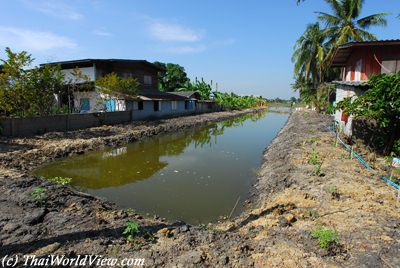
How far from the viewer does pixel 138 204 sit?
25.9ft

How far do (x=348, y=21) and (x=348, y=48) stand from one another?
11.1 m

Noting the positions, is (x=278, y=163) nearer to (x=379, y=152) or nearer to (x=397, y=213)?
(x=379, y=152)

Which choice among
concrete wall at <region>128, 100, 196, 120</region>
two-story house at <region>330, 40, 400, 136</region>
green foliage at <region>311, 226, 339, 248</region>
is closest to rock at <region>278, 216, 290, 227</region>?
green foliage at <region>311, 226, 339, 248</region>

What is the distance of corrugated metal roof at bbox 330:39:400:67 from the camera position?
12.9m

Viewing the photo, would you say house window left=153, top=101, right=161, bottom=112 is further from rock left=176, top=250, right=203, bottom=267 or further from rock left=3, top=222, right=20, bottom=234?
rock left=176, top=250, right=203, bottom=267

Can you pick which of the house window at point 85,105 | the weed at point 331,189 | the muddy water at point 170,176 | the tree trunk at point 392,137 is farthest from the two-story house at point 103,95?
the weed at point 331,189

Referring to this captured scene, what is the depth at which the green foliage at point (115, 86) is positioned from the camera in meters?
22.8

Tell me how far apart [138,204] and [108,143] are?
904 centimetres

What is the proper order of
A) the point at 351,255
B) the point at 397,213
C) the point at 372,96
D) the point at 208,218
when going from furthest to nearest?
the point at 372,96 < the point at 208,218 < the point at 397,213 < the point at 351,255

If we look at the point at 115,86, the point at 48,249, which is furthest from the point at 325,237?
the point at 115,86

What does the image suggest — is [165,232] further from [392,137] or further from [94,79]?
[94,79]

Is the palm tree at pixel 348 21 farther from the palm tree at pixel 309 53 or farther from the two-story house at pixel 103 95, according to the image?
the two-story house at pixel 103 95

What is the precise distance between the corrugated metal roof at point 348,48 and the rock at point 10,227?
1546 cm

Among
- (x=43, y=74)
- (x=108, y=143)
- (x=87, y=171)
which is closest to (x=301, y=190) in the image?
(x=87, y=171)
